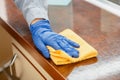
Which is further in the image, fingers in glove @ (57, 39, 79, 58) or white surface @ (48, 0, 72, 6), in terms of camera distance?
white surface @ (48, 0, 72, 6)

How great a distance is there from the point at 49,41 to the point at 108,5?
53cm

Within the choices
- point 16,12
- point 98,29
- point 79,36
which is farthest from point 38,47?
point 16,12

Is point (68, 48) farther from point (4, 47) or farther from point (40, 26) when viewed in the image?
point (4, 47)

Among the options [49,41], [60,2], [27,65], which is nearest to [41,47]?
[49,41]

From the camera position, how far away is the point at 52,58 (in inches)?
30.0

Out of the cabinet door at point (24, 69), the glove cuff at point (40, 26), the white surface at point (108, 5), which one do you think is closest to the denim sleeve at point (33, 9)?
the glove cuff at point (40, 26)

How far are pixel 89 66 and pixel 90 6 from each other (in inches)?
21.2

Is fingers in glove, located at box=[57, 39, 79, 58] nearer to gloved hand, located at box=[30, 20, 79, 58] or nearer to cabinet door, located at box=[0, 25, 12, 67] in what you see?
gloved hand, located at box=[30, 20, 79, 58]

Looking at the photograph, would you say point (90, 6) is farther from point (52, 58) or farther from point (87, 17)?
point (52, 58)

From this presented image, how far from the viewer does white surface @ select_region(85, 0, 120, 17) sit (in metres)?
1.15

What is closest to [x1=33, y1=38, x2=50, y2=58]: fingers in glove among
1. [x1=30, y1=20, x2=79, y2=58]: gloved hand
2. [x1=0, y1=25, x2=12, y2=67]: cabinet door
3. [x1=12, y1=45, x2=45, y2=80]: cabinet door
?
[x1=30, y1=20, x2=79, y2=58]: gloved hand

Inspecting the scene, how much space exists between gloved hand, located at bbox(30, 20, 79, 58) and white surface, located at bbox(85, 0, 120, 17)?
416mm

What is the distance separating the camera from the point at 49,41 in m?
0.79

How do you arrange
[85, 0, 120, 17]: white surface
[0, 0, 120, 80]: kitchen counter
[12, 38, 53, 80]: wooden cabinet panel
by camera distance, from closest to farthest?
1. [0, 0, 120, 80]: kitchen counter
2. [12, 38, 53, 80]: wooden cabinet panel
3. [85, 0, 120, 17]: white surface
